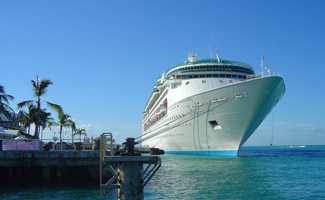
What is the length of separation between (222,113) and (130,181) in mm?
25057

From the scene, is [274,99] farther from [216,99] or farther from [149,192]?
[149,192]

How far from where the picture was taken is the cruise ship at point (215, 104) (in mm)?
32438

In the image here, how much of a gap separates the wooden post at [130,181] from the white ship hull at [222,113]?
22.0 metres

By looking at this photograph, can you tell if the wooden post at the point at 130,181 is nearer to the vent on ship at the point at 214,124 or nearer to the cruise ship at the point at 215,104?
the cruise ship at the point at 215,104

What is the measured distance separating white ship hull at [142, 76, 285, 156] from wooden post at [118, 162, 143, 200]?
22017 millimetres

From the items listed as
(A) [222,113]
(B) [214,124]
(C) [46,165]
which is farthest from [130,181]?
(B) [214,124]

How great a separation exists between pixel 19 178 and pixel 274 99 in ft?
87.4

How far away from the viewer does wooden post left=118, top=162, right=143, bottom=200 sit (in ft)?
31.3

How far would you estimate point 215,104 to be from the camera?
111 ft

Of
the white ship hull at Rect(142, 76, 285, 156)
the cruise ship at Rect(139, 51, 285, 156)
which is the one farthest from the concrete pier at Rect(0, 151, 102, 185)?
the white ship hull at Rect(142, 76, 285, 156)

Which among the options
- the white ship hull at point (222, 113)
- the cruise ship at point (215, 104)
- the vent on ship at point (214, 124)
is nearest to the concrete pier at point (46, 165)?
the cruise ship at point (215, 104)

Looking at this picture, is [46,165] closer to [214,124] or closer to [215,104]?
[215,104]

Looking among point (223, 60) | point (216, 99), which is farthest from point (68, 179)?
point (223, 60)

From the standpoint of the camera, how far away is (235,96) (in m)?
32.6
